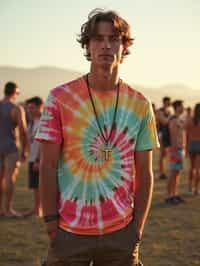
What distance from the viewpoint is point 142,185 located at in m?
3.10

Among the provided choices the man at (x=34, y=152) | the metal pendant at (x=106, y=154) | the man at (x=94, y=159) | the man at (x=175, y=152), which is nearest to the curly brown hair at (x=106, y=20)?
the man at (x=94, y=159)

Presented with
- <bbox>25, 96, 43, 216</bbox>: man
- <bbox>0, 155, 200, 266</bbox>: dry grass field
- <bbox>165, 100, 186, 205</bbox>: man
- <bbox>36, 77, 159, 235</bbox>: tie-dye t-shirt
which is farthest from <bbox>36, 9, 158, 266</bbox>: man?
<bbox>165, 100, 186, 205</bbox>: man

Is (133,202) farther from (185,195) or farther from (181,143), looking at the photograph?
(185,195)

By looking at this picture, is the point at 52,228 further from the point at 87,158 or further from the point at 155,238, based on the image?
the point at 155,238

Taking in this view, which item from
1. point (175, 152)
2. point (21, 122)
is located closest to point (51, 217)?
point (21, 122)

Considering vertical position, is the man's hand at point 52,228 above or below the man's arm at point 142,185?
below

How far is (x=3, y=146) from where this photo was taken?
27.6ft

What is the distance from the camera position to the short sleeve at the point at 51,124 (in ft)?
9.43

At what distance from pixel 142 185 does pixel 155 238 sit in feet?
15.5

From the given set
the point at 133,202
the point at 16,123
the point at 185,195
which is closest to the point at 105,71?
the point at 133,202

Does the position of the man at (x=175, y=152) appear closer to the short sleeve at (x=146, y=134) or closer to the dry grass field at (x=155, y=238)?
the dry grass field at (x=155, y=238)

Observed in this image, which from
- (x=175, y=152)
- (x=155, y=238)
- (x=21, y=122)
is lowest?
(x=155, y=238)

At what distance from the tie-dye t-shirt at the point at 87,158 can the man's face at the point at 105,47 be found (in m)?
0.13

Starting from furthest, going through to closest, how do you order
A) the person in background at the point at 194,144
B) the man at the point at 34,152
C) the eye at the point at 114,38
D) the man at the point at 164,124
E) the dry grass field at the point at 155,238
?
the man at the point at 164,124 < the person in background at the point at 194,144 < the man at the point at 34,152 < the dry grass field at the point at 155,238 < the eye at the point at 114,38
